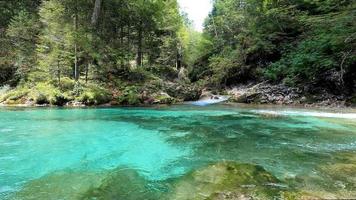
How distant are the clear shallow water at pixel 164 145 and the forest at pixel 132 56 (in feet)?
20.2

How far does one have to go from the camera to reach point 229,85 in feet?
95.0

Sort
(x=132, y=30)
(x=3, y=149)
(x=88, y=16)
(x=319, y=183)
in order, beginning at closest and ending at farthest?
(x=319, y=183)
(x=3, y=149)
(x=88, y=16)
(x=132, y=30)

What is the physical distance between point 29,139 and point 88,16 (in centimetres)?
1951

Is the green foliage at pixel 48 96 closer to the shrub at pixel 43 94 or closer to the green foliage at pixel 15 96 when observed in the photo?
the shrub at pixel 43 94

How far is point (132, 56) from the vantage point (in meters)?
27.6

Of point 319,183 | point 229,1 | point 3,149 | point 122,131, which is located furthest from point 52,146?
point 229,1

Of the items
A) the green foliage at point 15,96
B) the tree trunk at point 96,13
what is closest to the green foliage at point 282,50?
the tree trunk at point 96,13

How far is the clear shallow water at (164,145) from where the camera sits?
6.73 meters

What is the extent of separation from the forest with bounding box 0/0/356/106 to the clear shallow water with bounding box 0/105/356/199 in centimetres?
615

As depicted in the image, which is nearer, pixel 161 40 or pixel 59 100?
pixel 59 100

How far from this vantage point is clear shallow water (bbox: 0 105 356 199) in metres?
6.73

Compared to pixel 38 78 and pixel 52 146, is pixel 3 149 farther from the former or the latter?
pixel 38 78

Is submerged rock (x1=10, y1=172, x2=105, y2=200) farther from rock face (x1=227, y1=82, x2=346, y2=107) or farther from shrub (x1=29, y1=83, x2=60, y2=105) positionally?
rock face (x1=227, y1=82, x2=346, y2=107)

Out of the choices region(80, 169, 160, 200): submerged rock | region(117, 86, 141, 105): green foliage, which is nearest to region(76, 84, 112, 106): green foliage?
region(117, 86, 141, 105): green foliage
